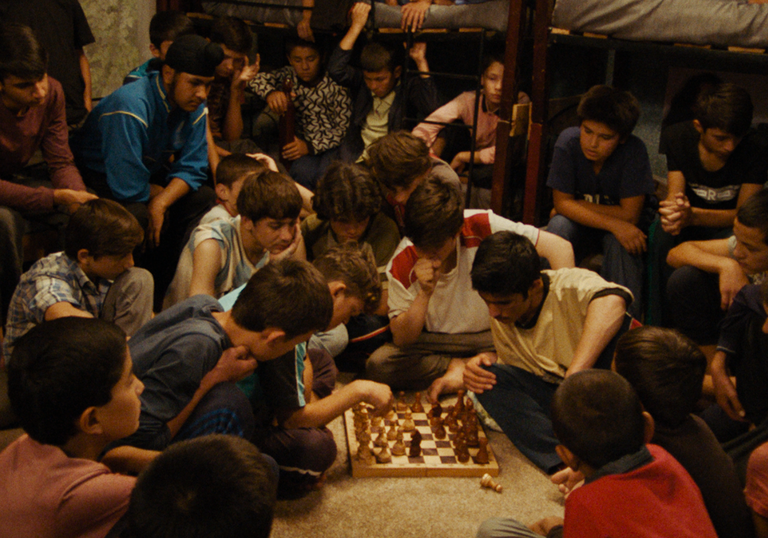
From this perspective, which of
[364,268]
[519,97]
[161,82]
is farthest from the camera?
[519,97]

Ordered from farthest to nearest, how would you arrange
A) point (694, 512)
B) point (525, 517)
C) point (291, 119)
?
point (291, 119) → point (525, 517) → point (694, 512)

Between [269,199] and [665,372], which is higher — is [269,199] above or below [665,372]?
above

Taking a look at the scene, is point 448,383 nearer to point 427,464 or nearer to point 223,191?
point 427,464

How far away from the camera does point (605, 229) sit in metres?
3.66

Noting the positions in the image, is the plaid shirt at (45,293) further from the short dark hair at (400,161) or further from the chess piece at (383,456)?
the short dark hair at (400,161)

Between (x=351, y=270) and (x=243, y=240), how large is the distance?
773 millimetres

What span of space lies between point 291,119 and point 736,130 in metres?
2.83

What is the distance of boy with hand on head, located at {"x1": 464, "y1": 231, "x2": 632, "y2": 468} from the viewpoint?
2490 millimetres

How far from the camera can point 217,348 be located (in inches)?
79.7

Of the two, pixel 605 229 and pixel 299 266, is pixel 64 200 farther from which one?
pixel 605 229

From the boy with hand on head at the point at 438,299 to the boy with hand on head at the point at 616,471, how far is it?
1.26 m

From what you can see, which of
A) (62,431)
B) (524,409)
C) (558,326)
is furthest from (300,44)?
(62,431)

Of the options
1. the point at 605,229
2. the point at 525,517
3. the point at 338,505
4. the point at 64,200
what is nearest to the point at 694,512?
the point at 525,517

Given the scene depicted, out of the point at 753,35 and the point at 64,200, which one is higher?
the point at 753,35
